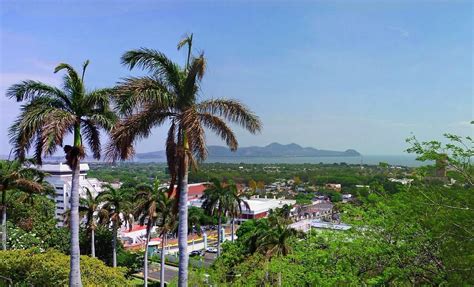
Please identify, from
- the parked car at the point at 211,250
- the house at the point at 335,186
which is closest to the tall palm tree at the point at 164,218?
the parked car at the point at 211,250

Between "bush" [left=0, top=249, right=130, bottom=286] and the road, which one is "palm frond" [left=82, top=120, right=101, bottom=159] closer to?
"bush" [left=0, top=249, right=130, bottom=286]

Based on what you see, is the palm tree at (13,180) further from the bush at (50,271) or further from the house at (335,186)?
the house at (335,186)

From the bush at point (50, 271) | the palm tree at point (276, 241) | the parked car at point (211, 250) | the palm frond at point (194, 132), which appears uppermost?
the palm frond at point (194, 132)

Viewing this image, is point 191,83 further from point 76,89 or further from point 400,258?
point 400,258

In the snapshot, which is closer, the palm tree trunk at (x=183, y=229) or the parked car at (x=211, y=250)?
the palm tree trunk at (x=183, y=229)

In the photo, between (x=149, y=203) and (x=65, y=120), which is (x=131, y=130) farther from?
(x=149, y=203)

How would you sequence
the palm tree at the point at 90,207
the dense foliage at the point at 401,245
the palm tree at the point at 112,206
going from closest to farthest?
the dense foliage at the point at 401,245 → the palm tree at the point at 112,206 → the palm tree at the point at 90,207

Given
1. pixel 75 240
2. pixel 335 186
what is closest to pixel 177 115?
pixel 75 240
